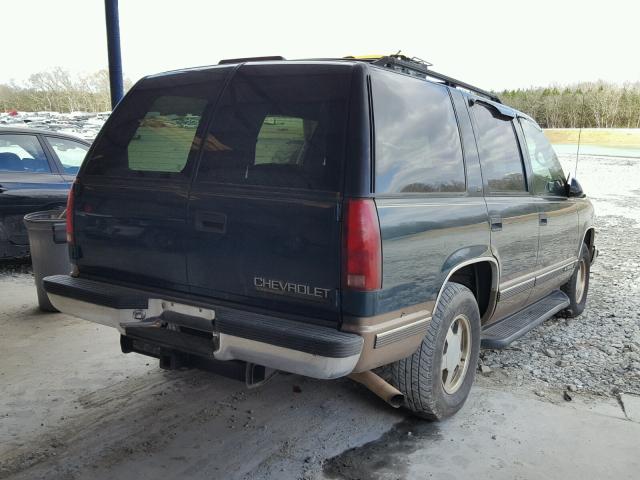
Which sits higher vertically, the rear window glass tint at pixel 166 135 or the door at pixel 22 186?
the rear window glass tint at pixel 166 135

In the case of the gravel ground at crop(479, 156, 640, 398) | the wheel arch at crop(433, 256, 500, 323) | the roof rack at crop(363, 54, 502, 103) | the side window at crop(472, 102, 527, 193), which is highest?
the roof rack at crop(363, 54, 502, 103)

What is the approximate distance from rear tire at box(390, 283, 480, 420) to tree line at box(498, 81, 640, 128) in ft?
89.6

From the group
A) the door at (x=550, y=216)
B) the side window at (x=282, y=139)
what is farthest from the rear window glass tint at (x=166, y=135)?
the door at (x=550, y=216)

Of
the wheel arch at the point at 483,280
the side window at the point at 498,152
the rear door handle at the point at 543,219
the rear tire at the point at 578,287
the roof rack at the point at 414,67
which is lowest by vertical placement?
the rear tire at the point at 578,287

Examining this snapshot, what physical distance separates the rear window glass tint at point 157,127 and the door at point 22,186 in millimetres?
3686

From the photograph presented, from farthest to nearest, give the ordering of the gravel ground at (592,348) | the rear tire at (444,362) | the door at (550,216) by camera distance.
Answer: the door at (550,216) < the gravel ground at (592,348) < the rear tire at (444,362)

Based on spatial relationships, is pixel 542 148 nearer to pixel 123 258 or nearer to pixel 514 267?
pixel 514 267

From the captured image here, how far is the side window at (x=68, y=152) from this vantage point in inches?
276

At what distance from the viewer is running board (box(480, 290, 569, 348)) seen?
379cm

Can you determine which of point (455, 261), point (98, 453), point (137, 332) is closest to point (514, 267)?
point (455, 261)

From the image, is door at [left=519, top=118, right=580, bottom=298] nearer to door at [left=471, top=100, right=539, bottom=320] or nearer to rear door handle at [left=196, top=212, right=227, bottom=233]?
door at [left=471, top=100, right=539, bottom=320]

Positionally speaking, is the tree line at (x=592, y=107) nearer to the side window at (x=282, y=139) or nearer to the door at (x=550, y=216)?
the door at (x=550, y=216)

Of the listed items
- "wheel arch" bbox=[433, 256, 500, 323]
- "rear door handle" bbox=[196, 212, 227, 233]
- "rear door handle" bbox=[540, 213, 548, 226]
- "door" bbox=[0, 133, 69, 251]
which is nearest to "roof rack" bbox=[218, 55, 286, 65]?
"rear door handle" bbox=[196, 212, 227, 233]

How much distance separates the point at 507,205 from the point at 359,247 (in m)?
1.74
